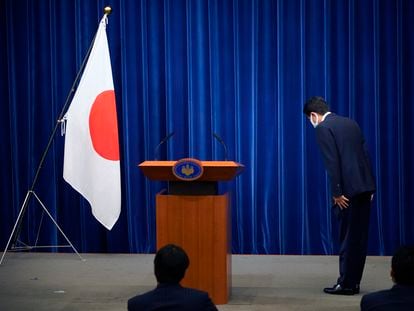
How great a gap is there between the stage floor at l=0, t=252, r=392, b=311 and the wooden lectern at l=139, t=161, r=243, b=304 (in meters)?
0.23

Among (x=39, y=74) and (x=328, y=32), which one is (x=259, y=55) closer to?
(x=328, y=32)

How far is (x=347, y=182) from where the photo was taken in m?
4.39

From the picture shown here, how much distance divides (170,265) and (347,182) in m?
2.17

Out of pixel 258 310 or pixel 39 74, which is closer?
pixel 258 310

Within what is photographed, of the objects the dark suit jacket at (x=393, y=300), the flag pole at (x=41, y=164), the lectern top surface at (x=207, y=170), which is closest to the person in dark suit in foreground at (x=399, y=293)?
the dark suit jacket at (x=393, y=300)

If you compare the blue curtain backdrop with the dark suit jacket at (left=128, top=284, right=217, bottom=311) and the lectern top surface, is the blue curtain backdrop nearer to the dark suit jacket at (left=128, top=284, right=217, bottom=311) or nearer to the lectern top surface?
the lectern top surface

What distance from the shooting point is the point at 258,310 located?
411 cm

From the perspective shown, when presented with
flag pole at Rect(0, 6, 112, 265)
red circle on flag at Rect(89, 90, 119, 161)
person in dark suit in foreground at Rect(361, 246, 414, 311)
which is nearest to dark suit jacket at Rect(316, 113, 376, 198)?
red circle on flag at Rect(89, 90, 119, 161)

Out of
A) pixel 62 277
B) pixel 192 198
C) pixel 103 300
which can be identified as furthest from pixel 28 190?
pixel 192 198

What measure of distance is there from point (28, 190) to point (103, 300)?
2156 mm

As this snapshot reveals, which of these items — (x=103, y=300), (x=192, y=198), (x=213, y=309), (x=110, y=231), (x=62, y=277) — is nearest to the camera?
(x=213, y=309)

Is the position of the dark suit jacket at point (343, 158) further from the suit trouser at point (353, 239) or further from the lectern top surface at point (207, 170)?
the lectern top surface at point (207, 170)

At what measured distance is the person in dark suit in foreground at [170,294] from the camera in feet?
7.72

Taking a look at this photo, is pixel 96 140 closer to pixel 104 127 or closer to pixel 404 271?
pixel 104 127
